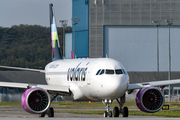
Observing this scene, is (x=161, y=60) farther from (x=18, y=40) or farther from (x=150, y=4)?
(x=18, y=40)

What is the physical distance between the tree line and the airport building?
5393 cm

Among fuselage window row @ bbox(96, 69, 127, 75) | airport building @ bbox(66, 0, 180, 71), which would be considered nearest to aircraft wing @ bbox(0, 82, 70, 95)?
fuselage window row @ bbox(96, 69, 127, 75)

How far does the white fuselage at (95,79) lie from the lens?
83.2 ft

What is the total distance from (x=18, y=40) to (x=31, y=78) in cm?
9502

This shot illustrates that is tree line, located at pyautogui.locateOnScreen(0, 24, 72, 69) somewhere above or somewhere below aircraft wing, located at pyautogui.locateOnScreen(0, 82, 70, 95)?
below

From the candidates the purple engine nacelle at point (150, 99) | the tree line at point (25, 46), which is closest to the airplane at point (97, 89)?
the purple engine nacelle at point (150, 99)

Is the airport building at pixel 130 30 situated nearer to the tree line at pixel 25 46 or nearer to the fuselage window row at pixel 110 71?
the tree line at pixel 25 46

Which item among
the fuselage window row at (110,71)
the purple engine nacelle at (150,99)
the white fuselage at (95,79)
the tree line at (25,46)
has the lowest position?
the tree line at (25,46)

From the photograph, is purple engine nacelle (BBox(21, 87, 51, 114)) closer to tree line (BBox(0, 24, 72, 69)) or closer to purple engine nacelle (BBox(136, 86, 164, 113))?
purple engine nacelle (BBox(136, 86, 164, 113))

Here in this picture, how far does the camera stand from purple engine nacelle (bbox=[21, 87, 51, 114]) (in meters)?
26.2

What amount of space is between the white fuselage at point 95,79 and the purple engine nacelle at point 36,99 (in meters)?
3.05

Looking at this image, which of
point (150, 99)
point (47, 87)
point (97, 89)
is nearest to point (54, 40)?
point (47, 87)

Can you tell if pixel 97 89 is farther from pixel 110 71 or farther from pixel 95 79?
pixel 110 71

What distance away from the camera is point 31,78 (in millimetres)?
86750
